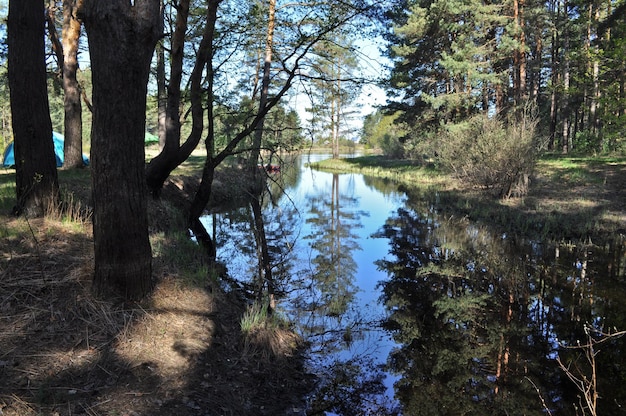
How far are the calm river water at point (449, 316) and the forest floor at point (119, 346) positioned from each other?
72 cm

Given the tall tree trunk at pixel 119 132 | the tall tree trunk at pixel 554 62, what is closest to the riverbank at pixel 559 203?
the tall tree trunk at pixel 119 132

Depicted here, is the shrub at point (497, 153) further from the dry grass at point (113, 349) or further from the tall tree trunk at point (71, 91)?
the tall tree trunk at point (71, 91)

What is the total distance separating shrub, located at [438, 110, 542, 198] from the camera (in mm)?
14297

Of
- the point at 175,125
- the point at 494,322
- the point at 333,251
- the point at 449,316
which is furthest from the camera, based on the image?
the point at 333,251

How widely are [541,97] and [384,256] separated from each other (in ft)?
121

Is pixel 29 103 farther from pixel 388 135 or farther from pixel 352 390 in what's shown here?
pixel 388 135

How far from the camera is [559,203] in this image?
13.8 meters

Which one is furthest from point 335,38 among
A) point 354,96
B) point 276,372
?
point 276,372

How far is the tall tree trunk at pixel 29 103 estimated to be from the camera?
212 inches

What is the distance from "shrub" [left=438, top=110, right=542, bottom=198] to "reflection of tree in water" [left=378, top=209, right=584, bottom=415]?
16.9ft

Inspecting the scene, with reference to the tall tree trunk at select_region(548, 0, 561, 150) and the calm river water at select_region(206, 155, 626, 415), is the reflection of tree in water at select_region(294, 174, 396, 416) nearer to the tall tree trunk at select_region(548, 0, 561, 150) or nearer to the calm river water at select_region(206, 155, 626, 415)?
the calm river water at select_region(206, 155, 626, 415)

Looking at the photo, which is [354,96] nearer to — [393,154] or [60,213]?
[60,213]

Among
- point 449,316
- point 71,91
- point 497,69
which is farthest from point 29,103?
point 497,69

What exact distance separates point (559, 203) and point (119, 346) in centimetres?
1407
